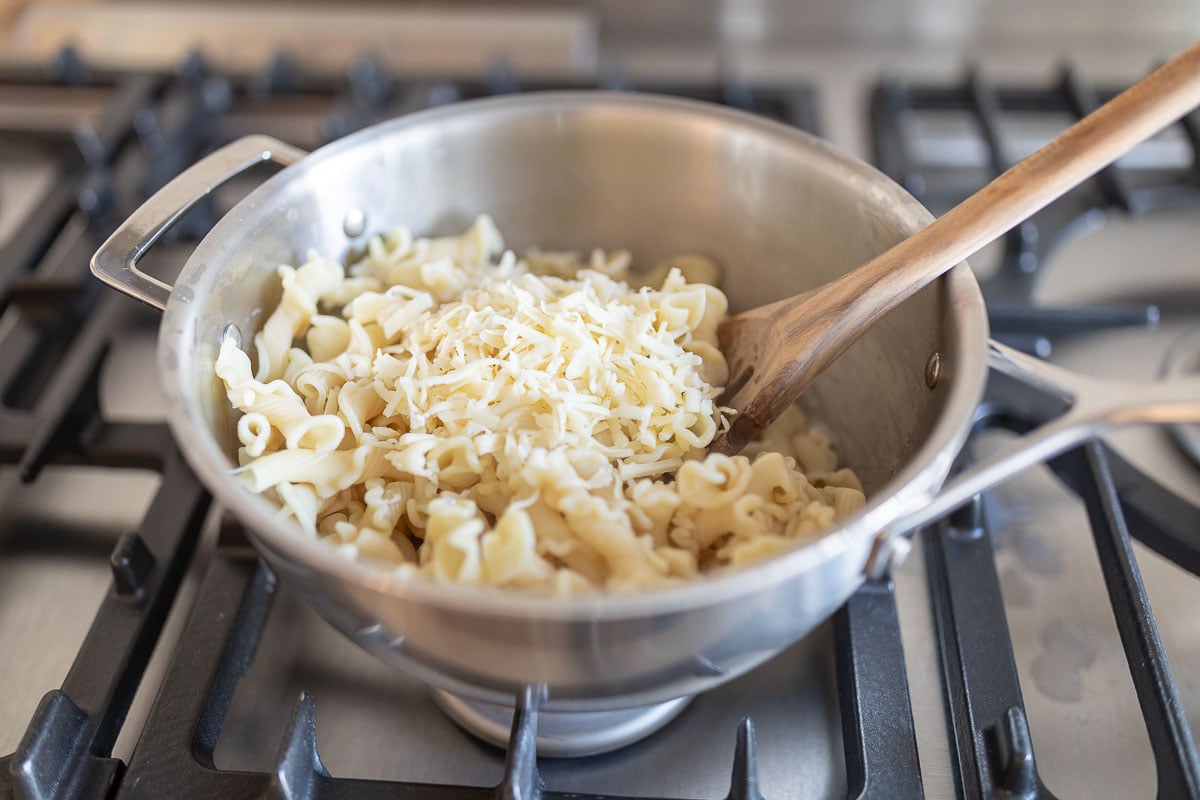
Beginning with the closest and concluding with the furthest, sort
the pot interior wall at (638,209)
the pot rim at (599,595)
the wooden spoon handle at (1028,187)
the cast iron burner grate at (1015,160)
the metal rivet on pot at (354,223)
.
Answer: the pot rim at (599,595) < the wooden spoon handle at (1028,187) < the pot interior wall at (638,209) < the metal rivet on pot at (354,223) < the cast iron burner grate at (1015,160)

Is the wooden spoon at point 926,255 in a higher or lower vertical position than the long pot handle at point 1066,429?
higher

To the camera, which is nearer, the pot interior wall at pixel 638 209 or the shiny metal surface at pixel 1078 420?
the shiny metal surface at pixel 1078 420

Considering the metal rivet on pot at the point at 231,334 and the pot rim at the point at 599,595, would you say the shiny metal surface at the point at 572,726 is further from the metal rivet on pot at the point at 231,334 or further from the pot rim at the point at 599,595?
the metal rivet on pot at the point at 231,334

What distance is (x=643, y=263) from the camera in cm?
96

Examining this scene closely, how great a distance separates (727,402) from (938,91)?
60cm

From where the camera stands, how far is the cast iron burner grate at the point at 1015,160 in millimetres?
946

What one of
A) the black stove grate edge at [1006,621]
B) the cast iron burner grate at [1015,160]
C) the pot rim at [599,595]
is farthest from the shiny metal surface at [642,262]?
the cast iron burner grate at [1015,160]

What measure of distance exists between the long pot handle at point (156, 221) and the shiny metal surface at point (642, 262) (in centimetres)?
4

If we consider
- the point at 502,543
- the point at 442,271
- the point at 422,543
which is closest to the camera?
the point at 502,543

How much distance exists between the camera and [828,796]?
0.68m

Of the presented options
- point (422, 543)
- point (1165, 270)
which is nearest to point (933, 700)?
point (422, 543)

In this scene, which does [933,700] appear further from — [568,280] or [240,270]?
[240,270]

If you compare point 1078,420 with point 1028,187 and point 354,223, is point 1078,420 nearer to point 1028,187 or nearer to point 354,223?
point 1028,187

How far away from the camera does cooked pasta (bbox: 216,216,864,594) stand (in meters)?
0.63
